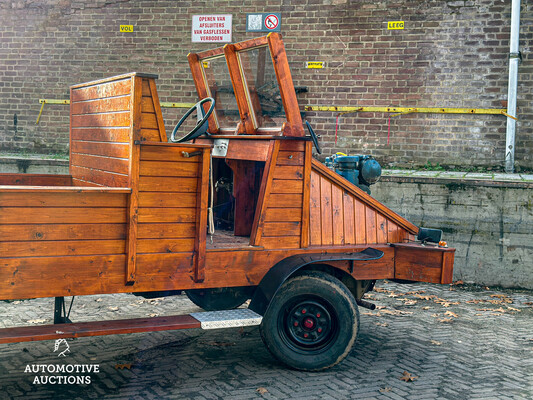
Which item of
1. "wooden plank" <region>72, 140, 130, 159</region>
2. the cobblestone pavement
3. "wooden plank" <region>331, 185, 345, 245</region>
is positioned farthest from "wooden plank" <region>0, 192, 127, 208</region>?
"wooden plank" <region>331, 185, 345, 245</region>

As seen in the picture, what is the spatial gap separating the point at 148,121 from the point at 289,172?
3.97ft

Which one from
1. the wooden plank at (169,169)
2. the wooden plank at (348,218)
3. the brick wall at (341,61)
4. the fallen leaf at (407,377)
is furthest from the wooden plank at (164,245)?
the brick wall at (341,61)

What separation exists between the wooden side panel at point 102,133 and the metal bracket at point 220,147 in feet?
3.68

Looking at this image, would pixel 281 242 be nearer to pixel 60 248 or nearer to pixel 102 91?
pixel 60 248

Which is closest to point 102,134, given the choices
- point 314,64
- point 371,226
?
point 371,226

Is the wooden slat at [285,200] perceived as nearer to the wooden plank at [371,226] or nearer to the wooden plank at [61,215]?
the wooden plank at [371,226]

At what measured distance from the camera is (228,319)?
14.3 feet

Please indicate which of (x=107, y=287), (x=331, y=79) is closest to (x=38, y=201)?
(x=107, y=287)

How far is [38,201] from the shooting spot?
3719 millimetres

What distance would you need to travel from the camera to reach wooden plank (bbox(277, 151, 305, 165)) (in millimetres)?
4668

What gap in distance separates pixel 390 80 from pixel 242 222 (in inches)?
255

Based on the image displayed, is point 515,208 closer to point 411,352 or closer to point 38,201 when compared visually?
point 411,352

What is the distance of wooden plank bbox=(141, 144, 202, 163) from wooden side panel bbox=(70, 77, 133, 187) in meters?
0.12

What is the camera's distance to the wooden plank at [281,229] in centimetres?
468
